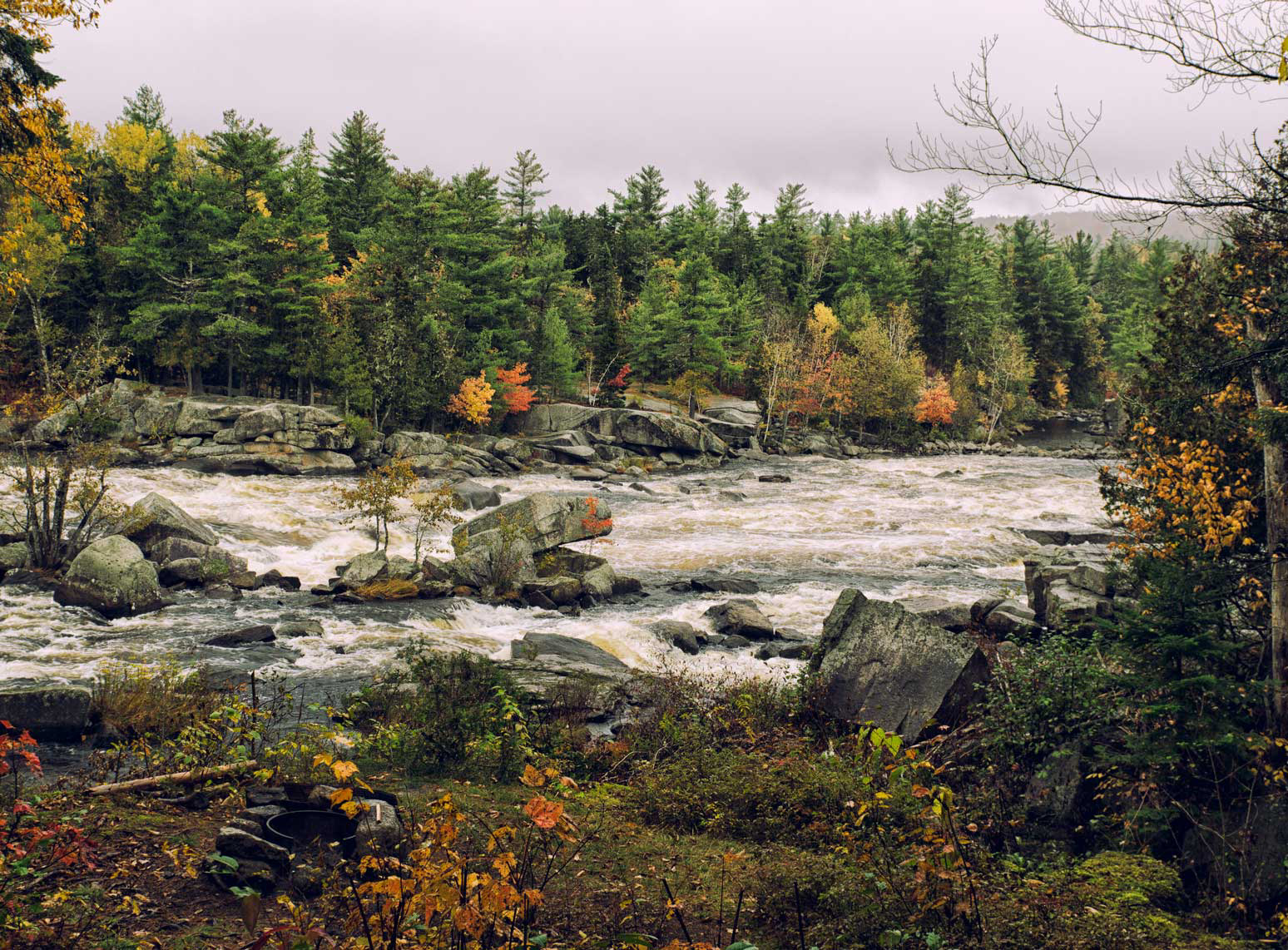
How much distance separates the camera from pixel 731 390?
65.9m

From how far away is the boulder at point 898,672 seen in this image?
31.8 ft

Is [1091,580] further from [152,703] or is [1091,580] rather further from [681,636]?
[152,703]

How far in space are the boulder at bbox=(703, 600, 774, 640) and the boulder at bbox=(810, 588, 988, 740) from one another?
4996mm

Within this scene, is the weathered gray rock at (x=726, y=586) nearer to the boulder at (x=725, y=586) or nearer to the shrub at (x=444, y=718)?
the boulder at (x=725, y=586)

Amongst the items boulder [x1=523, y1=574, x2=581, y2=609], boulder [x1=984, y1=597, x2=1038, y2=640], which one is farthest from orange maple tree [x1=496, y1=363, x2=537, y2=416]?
boulder [x1=984, y1=597, x2=1038, y2=640]

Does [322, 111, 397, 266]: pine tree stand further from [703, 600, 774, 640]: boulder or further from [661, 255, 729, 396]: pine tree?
[703, 600, 774, 640]: boulder

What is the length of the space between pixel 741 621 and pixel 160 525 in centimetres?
1419

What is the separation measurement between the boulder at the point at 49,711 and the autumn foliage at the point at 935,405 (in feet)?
185

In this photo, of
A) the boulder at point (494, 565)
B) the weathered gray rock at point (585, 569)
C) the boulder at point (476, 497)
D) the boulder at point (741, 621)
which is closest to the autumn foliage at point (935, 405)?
the boulder at point (476, 497)

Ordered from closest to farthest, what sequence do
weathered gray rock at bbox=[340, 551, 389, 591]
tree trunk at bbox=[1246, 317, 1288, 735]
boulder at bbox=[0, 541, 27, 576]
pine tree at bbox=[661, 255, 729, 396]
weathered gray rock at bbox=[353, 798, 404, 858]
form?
1. weathered gray rock at bbox=[353, 798, 404, 858]
2. tree trunk at bbox=[1246, 317, 1288, 735]
3. boulder at bbox=[0, 541, 27, 576]
4. weathered gray rock at bbox=[340, 551, 389, 591]
5. pine tree at bbox=[661, 255, 729, 396]

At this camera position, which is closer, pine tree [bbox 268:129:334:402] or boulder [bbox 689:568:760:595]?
boulder [bbox 689:568:760:595]

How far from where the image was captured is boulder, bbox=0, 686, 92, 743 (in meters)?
9.05

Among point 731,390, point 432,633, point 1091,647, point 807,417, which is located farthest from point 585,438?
point 1091,647

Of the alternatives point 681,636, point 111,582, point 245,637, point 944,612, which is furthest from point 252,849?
point 944,612
